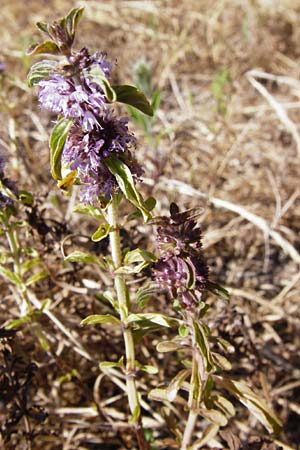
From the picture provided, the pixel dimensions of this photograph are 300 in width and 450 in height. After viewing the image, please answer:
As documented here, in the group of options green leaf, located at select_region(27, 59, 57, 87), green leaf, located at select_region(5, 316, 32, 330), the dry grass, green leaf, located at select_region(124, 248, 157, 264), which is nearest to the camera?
green leaf, located at select_region(27, 59, 57, 87)

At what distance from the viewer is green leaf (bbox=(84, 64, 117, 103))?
4.03 feet

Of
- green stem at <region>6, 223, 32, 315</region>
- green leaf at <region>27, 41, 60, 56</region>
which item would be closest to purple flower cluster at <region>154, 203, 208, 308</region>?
green leaf at <region>27, 41, 60, 56</region>

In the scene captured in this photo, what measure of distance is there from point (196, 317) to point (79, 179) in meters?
0.59

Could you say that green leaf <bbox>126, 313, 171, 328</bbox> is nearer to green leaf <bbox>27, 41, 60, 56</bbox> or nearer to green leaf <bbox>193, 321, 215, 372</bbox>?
green leaf <bbox>193, 321, 215, 372</bbox>

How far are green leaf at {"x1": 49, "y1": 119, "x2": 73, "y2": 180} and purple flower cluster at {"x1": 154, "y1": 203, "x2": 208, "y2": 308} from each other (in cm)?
38

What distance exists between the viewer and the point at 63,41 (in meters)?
1.28

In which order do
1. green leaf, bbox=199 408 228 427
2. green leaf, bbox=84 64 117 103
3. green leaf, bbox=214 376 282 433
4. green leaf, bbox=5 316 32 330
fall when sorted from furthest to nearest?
green leaf, bbox=5 316 32 330 < green leaf, bbox=214 376 282 433 < green leaf, bbox=199 408 228 427 < green leaf, bbox=84 64 117 103

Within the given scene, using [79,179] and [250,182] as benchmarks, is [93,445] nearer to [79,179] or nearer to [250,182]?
[79,179]

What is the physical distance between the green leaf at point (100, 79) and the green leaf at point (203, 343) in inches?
29.5

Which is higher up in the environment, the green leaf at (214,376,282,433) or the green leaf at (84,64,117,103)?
the green leaf at (84,64,117,103)

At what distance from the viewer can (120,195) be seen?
154cm

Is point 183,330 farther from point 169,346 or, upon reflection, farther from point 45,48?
point 45,48

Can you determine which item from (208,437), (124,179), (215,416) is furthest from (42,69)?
(208,437)

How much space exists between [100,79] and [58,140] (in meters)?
0.19
